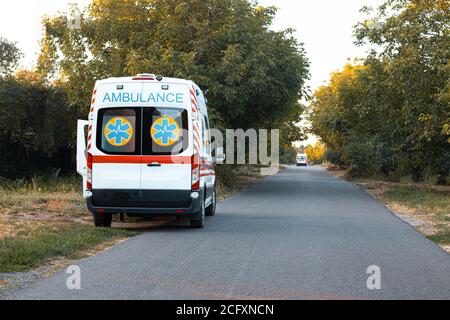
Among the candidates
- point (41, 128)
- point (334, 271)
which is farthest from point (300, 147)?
point (334, 271)

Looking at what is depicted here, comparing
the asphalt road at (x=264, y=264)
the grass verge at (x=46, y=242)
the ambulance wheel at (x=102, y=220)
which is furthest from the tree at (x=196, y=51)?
the grass verge at (x=46, y=242)

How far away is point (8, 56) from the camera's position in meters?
34.1

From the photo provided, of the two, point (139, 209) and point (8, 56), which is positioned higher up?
point (8, 56)

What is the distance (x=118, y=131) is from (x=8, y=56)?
23987mm

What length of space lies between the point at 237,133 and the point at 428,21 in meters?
9.79

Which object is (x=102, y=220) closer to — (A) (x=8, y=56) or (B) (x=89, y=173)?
(B) (x=89, y=173)

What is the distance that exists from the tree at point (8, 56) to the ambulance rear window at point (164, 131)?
2368 cm

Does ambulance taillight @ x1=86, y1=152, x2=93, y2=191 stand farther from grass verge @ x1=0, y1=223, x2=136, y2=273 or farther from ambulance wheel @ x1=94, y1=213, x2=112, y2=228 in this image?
grass verge @ x1=0, y1=223, x2=136, y2=273

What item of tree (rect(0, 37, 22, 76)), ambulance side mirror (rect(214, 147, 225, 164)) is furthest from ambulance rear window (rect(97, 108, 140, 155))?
tree (rect(0, 37, 22, 76))

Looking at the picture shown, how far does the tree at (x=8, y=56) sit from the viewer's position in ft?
111

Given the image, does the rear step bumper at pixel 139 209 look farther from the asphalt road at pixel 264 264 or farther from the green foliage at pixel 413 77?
the green foliage at pixel 413 77

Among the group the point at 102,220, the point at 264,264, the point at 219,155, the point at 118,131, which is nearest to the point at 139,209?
the point at 102,220

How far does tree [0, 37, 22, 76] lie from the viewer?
33878 millimetres
